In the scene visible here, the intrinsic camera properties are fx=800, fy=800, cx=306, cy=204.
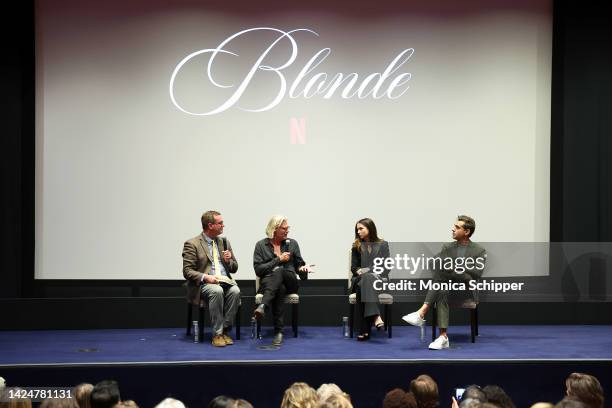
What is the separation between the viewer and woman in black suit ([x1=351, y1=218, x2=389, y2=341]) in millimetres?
6562

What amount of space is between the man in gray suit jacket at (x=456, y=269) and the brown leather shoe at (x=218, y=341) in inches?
57.4

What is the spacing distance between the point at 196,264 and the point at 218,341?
73 centimetres

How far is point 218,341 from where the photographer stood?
20.5 ft

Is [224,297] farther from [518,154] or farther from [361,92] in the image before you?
[518,154]

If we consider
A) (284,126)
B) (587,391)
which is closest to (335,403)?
(587,391)

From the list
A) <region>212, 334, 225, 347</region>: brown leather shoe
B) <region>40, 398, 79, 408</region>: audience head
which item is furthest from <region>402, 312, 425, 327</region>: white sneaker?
<region>40, 398, 79, 408</region>: audience head

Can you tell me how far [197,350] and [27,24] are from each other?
345 cm

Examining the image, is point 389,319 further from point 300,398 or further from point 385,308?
point 300,398

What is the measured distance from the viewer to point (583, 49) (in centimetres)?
761

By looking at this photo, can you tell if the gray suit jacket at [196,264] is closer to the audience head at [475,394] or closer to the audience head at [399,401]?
the audience head at [475,394]

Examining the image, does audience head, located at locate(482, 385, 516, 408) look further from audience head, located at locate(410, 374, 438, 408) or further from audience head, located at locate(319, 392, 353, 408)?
audience head, located at locate(319, 392, 353, 408)

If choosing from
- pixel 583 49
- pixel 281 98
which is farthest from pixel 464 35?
pixel 281 98

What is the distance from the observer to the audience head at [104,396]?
368cm

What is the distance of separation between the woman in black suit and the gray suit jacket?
1.04 meters
